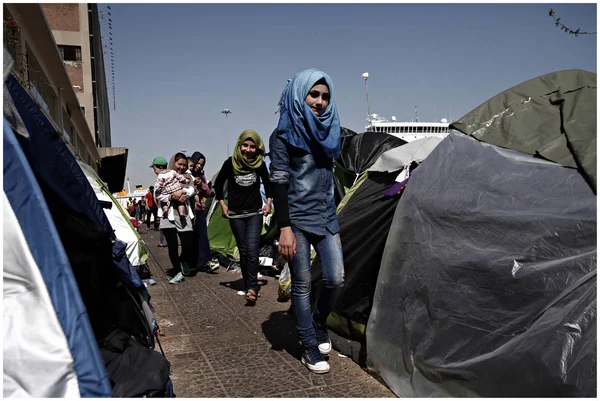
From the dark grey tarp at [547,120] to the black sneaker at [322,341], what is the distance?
160 cm

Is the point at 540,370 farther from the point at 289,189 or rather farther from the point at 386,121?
the point at 386,121

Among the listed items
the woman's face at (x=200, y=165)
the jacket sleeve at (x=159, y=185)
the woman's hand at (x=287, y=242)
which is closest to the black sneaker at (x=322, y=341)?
the woman's hand at (x=287, y=242)

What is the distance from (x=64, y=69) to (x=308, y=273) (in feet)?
45.1

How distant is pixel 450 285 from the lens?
3047mm

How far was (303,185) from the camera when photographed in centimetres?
364

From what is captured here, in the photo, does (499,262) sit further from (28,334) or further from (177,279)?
(177,279)

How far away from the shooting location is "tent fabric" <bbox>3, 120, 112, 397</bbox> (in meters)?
1.89

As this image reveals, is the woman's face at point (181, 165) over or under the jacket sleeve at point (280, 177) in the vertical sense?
under

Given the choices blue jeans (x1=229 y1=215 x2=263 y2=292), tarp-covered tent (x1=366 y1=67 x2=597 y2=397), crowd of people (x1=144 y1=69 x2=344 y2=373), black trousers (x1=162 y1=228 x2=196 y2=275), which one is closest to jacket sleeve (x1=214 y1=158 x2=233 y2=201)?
blue jeans (x1=229 y1=215 x2=263 y2=292)

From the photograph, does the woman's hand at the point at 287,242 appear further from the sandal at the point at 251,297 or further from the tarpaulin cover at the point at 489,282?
the sandal at the point at 251,297

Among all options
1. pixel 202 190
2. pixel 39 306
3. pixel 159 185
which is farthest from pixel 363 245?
pixel 202 190

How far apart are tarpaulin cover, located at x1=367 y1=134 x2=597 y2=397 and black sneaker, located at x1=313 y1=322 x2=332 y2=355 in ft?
0.96

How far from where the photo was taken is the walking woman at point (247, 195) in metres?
6.11

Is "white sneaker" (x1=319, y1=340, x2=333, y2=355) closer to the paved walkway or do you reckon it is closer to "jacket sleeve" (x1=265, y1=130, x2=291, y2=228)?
the paved walkway
